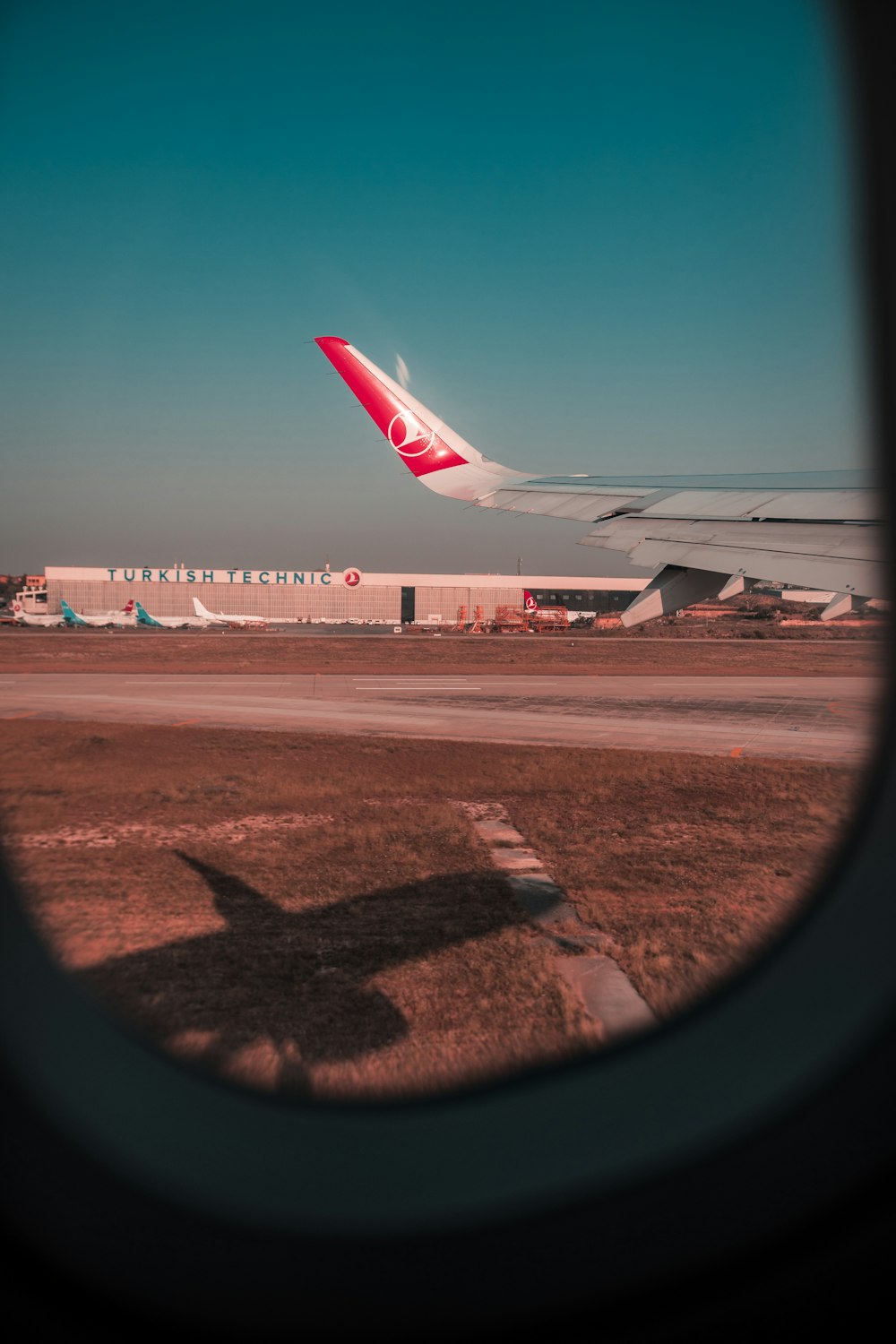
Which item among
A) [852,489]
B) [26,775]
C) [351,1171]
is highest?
[852,489]

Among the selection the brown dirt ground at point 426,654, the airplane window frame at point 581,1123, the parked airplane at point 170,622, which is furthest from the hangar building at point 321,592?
the airplane window frame at point 581,1123

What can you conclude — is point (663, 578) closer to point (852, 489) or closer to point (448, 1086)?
point (852, 489)

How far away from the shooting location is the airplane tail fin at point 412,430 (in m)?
8.45

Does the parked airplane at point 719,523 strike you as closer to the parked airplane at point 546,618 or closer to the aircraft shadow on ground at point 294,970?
the aircraft shadow on ground at point 294,970

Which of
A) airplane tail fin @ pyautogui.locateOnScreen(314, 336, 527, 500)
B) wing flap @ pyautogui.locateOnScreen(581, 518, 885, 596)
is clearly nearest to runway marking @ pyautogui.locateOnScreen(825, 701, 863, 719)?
airplane tail fin @ pyautogui.locateOnScreen(314, 336, 527, 500)

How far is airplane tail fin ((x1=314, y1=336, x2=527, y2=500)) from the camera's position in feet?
27.7

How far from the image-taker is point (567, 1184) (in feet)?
5.08

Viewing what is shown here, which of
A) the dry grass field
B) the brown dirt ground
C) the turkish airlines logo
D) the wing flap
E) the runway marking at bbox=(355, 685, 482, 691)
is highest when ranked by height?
the turkish airlines logo

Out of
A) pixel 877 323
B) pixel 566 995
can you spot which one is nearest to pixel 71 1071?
pixel 877 323

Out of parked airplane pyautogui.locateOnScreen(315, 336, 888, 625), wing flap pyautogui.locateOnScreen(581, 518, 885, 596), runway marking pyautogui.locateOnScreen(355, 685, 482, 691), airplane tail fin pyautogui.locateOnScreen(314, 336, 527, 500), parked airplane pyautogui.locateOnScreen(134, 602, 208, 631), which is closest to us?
wing flap pyautogui.locateOnScreen(581, 518, 885, 596)

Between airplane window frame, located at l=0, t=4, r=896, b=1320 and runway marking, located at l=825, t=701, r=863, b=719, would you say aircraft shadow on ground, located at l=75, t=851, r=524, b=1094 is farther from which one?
runway marking, located at l=825, t=701, r=863, b=719

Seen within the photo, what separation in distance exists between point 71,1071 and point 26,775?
32.6 feet

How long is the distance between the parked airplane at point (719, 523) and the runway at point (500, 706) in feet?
19.6

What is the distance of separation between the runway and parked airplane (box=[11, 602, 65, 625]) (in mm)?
38071
